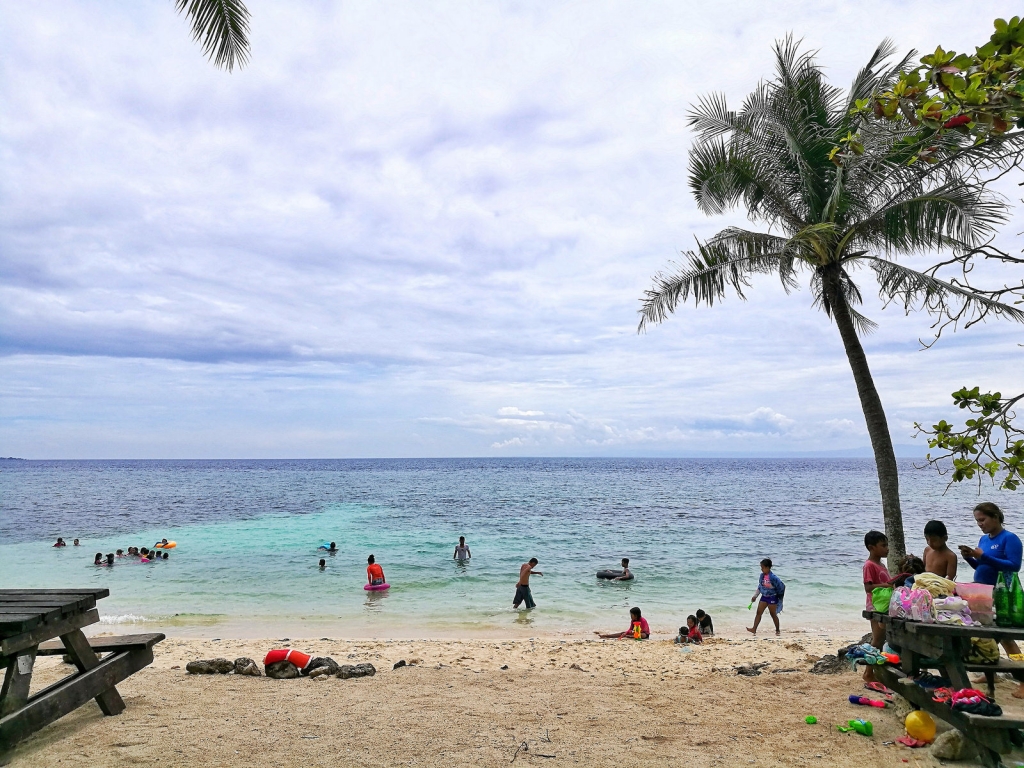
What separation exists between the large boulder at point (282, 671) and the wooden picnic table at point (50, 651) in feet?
5.68

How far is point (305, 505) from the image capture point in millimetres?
45719

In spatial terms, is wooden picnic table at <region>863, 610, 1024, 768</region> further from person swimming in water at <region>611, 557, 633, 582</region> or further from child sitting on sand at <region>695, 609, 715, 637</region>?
person swimming in water at <region>611, 557, 633, 582</region>

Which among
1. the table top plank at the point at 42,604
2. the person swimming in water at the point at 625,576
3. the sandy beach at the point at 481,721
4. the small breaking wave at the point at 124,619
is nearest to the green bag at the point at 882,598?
the sandy beach at the point at 481,721

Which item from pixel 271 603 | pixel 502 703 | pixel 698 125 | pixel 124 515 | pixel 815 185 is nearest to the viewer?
pixel 502 703

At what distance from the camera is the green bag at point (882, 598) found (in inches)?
234

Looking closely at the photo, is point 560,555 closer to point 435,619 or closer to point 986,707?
point 435,619

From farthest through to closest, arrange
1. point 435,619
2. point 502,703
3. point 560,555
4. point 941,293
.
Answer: point 560,555 < point 435,619 < point 941,293 < point 502,703

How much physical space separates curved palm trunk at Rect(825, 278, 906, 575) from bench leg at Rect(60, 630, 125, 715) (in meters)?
8.68

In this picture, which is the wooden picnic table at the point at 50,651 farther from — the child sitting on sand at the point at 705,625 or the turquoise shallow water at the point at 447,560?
the child sitting on sand at the point at 705,625

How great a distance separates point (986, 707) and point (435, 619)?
10.8m

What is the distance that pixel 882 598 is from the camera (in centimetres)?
598

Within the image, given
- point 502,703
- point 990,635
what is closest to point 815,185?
point 990,635

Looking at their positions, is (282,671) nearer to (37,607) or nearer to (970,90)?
(37,607)

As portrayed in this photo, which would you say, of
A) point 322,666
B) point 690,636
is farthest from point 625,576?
point 322,666
